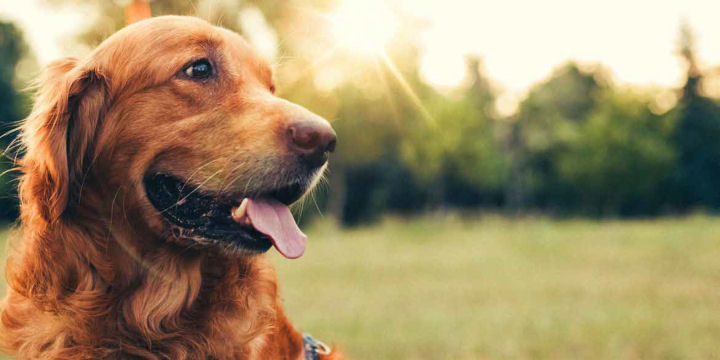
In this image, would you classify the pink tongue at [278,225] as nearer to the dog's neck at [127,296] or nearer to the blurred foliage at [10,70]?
the dog's neck at [127,296]

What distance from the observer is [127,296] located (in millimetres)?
2512

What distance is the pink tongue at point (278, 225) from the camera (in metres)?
2.55

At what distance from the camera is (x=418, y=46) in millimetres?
32469

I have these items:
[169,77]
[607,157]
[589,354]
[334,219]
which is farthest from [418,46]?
[169,77]

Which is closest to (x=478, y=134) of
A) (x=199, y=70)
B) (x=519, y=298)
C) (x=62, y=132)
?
(x=519, y=298)

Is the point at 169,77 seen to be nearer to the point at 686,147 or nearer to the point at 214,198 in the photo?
the point at 214,198

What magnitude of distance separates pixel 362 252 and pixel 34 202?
1334cm

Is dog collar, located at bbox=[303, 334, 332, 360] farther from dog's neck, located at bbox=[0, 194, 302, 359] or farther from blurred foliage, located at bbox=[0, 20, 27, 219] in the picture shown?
blurred foliage, located at bbox=[0, 20, 27, 219]

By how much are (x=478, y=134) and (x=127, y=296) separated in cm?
3606

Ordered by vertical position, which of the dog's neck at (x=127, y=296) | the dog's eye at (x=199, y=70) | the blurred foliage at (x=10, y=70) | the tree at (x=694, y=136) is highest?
the dog's eye at (x=199, y=70)

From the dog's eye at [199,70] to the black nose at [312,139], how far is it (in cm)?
55

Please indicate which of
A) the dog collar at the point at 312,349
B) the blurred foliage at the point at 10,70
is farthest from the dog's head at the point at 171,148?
the blurred foliage at the point at 10,70

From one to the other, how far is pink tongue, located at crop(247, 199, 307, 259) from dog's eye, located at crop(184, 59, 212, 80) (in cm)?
65

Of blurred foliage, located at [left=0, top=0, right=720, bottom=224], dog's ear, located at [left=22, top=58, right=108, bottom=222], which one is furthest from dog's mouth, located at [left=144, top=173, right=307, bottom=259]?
blurred foliage, located at [left=0, top=0, right=720, bottom=224]
